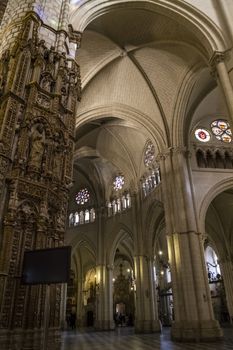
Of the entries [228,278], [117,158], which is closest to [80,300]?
[117,158]

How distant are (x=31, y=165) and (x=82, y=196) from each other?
77.7 feet

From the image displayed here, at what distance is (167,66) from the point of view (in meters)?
14.9

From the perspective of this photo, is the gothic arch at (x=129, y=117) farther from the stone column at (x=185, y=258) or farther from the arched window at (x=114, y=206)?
the arched window at (x=114, y=206)

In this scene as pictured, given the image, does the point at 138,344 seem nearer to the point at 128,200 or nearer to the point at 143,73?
the point at 143,73


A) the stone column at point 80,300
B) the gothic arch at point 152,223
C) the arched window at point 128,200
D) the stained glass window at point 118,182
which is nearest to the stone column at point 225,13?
the gothic arch at point 152,223

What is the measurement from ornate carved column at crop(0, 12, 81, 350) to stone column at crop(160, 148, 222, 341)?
8.55 m

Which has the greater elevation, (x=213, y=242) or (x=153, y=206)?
(x=153, y=206)

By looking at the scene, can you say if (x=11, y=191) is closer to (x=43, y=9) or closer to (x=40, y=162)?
(x=40, y=162)

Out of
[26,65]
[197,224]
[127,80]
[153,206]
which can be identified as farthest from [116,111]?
[26,65]

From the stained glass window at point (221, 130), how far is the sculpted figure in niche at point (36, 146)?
46.8ft

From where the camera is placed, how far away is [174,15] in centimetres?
1118

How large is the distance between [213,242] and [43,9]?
63.3ft

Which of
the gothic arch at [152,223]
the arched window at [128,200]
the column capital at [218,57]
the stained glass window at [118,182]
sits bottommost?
the gothic arch at [152,223]

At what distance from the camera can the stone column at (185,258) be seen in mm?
11781
